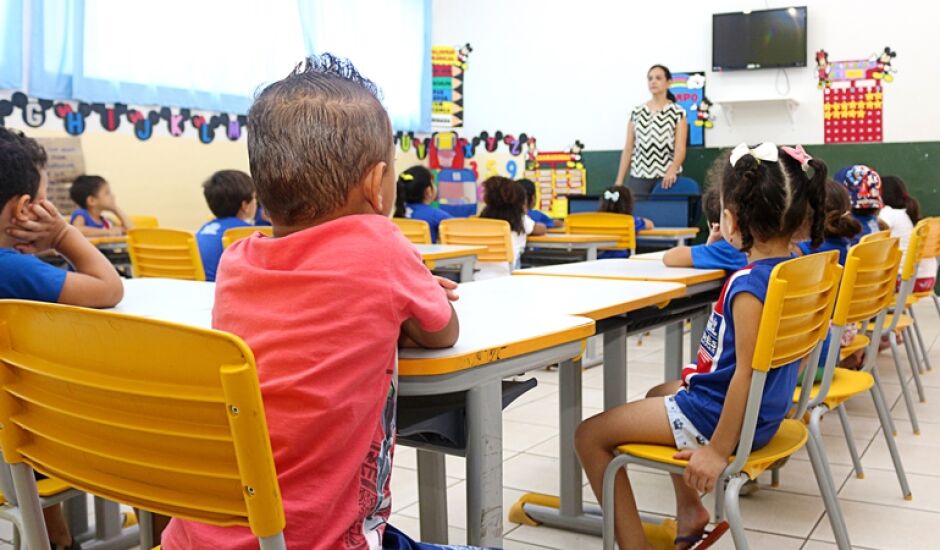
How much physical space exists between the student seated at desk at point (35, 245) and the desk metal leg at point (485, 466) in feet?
3.15

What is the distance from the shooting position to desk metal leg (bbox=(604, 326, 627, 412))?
7.66 feet

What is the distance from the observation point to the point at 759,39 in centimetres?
775

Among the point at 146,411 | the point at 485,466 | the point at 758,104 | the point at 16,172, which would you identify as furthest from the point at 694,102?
the point at 146,411

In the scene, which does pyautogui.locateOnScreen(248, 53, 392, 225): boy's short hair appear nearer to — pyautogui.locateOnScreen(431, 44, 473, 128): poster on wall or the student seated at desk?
the student seated at desk

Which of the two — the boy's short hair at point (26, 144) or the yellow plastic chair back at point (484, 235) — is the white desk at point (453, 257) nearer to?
the yellow plastic chair back at point (484, 235)

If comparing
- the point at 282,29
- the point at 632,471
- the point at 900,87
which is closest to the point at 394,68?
the point at 282,29

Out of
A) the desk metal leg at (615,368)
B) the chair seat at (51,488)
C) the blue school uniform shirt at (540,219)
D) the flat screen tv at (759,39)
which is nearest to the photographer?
the chair seat at (51,488)

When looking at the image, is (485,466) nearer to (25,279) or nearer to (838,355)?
(25,279)

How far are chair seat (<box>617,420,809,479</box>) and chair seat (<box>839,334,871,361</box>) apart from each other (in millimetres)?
956

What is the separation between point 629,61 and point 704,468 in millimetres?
7302

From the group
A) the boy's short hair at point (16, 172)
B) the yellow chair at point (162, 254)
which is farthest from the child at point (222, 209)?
the boy's short hair at point (16, 172)

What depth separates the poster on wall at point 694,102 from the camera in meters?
8.06

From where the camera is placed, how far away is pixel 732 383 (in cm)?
166

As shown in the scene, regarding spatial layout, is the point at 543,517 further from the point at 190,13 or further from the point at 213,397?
the point at 190,13
